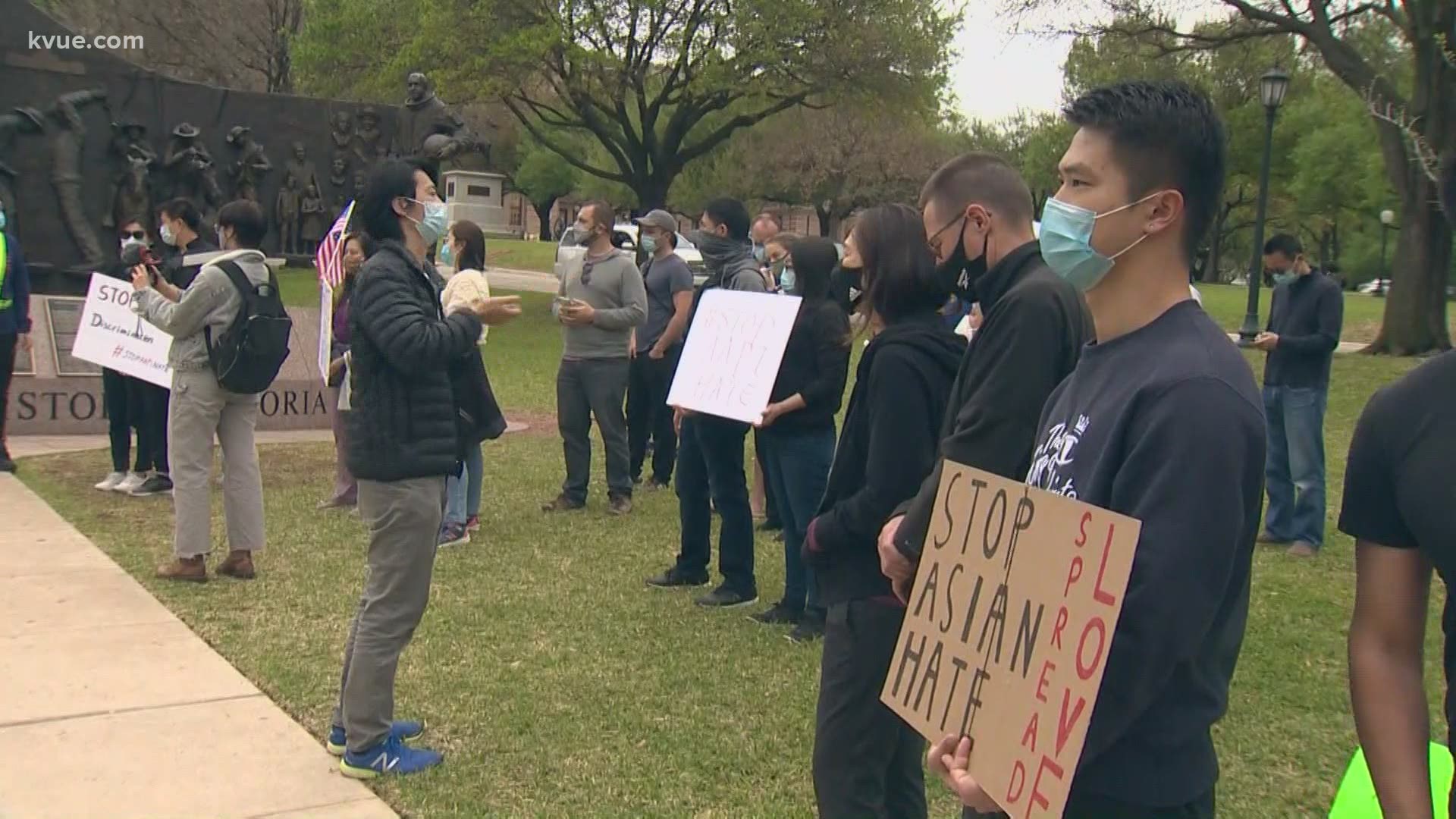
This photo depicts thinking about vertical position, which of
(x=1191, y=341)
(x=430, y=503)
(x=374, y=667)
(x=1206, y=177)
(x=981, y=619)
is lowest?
(x=374, y=667)

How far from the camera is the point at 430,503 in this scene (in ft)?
14.4

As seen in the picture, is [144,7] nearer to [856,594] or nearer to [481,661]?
[481,661]

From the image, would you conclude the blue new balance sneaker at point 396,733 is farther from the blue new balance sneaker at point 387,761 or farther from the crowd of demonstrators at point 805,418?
the crowd of demonstrators at point 805,418

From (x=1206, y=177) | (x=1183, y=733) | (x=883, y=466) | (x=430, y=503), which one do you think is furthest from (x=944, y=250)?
(x=430, y=503)

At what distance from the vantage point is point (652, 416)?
9.98 m

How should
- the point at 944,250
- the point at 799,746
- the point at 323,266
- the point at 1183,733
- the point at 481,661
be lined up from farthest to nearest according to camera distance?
the point at 323,266 < the point at 481,661 < the point at 799,746 < the point at 944,250 < the point at 1183,733

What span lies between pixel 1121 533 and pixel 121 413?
8974 millimetres

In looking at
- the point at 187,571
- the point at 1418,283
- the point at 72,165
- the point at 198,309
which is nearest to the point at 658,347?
the point at 198,309

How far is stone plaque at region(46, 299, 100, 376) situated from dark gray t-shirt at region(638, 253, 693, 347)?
563cm

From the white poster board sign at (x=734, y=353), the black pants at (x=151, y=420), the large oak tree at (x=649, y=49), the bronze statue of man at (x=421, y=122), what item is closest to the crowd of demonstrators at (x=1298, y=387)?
the white poster board sign at (x=734, y=353)

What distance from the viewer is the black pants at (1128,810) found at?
196 centimetres

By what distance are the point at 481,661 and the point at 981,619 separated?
12.7ft

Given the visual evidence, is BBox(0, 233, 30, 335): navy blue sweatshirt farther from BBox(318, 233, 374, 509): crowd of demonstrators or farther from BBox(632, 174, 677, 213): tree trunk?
BBox(632, 174, 677, 213): tree trunk

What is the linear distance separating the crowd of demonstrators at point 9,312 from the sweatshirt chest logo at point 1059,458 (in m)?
9.19
